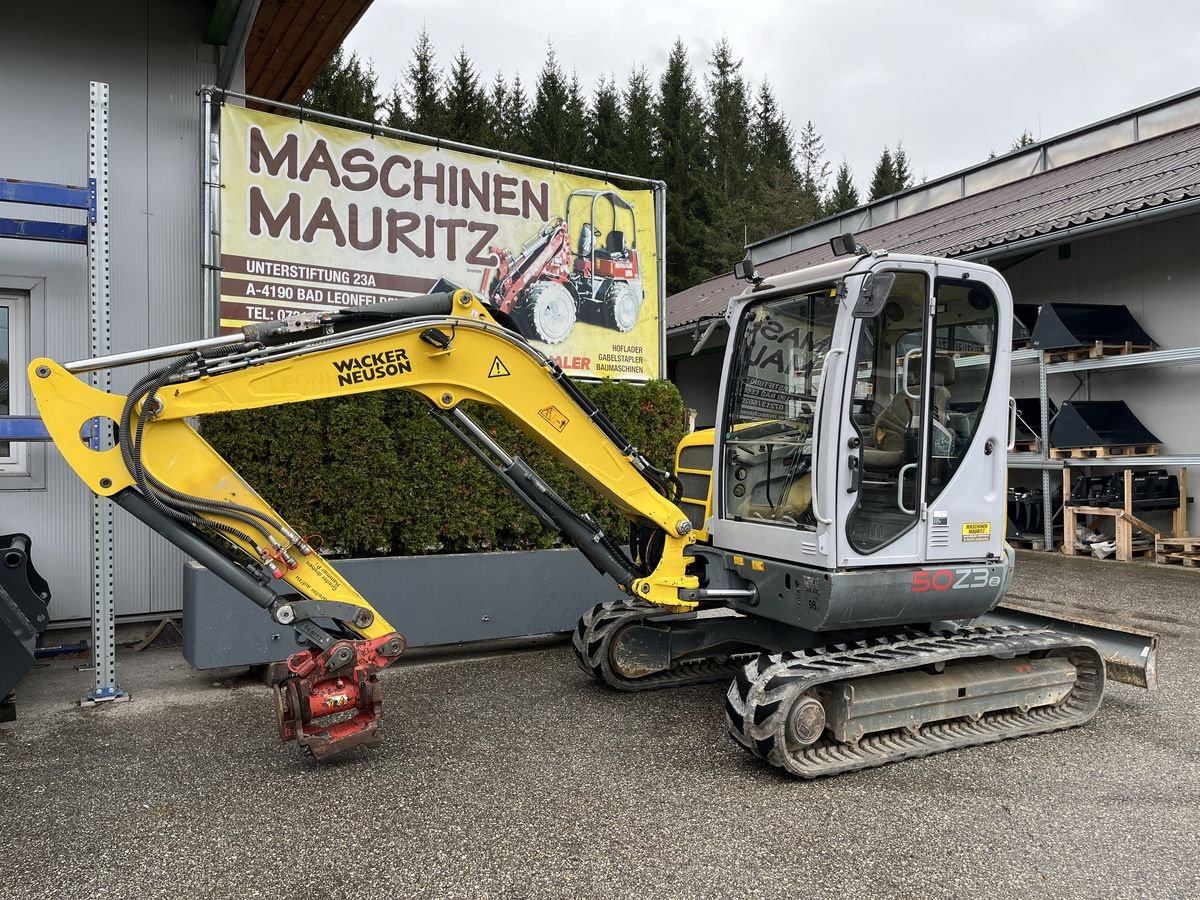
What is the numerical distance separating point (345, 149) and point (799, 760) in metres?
5.67

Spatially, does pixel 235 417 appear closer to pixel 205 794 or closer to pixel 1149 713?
pixel 205 794

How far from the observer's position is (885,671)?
4715 mm

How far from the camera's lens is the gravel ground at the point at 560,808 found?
3439 mm

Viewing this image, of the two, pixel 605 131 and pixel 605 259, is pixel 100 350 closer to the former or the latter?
pixel 605 259

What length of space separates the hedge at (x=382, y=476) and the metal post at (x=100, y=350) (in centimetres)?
95

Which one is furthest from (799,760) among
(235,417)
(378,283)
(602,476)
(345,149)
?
(345,149)

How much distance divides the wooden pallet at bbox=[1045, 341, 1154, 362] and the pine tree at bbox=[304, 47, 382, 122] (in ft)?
68.6

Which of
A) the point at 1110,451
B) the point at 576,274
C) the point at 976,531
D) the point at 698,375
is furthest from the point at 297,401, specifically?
the point at 698,375

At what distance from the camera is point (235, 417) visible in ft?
20.7

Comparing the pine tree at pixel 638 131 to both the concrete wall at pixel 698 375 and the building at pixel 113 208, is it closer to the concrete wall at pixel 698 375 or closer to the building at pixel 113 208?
the concrete wall at pixel 698 375

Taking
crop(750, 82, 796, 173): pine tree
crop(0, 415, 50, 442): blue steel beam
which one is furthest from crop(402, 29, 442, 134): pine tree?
crop(0, 415, 50, 442): blue steel beam

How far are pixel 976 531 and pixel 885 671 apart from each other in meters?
0.97

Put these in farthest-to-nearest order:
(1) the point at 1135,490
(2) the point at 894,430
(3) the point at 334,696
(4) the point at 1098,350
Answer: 1. (4) the point at 1098,350
2. (1) the point at 1135,490
3. (2) the point at 894,430
4. (3) the point at 334,696

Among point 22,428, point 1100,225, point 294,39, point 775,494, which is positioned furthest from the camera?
point 1100,225
